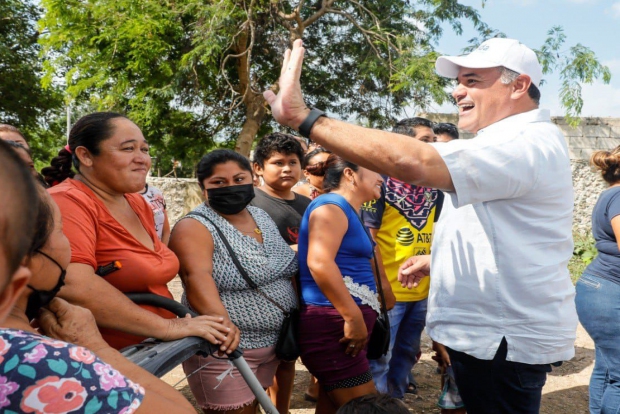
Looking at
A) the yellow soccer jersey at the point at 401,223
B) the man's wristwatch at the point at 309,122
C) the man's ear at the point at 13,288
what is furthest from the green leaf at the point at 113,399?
the yellow soccer jersey at the point at 401,223

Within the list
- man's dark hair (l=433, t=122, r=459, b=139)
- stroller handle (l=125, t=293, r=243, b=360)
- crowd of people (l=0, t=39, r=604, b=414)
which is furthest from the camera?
man's dark hair (l=433, t=122, r=459, b=139)

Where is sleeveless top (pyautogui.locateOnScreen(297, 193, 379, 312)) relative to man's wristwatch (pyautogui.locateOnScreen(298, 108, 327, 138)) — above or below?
below

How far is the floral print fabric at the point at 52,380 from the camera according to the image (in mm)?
948

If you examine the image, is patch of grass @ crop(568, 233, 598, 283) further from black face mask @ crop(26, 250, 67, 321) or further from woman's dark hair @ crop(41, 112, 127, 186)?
black face mask @ crop(26, 250, 67, 321)

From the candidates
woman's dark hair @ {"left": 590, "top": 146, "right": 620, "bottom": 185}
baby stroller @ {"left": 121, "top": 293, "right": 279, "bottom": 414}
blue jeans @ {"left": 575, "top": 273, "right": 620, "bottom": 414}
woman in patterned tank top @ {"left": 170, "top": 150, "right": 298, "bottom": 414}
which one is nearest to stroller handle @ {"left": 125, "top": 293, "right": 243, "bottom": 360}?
baby stroller @ {"left": 121, "top": 293, "right": 279, "bottom": 414}

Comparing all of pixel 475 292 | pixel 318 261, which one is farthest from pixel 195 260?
pixel 475 292

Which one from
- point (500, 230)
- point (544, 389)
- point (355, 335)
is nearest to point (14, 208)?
point (500, 230)

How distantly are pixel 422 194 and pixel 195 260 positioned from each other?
177 cm

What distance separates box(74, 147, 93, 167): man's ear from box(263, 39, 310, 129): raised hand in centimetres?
100

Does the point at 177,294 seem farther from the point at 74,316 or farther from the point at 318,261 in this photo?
the point at 74,316

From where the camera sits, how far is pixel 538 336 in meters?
2.02

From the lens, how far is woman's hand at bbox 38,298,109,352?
1508mm

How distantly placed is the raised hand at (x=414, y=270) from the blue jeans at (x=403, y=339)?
38.1 inches

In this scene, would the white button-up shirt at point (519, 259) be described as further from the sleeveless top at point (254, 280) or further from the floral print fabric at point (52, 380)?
the floral print fabric at point (52, 380)
